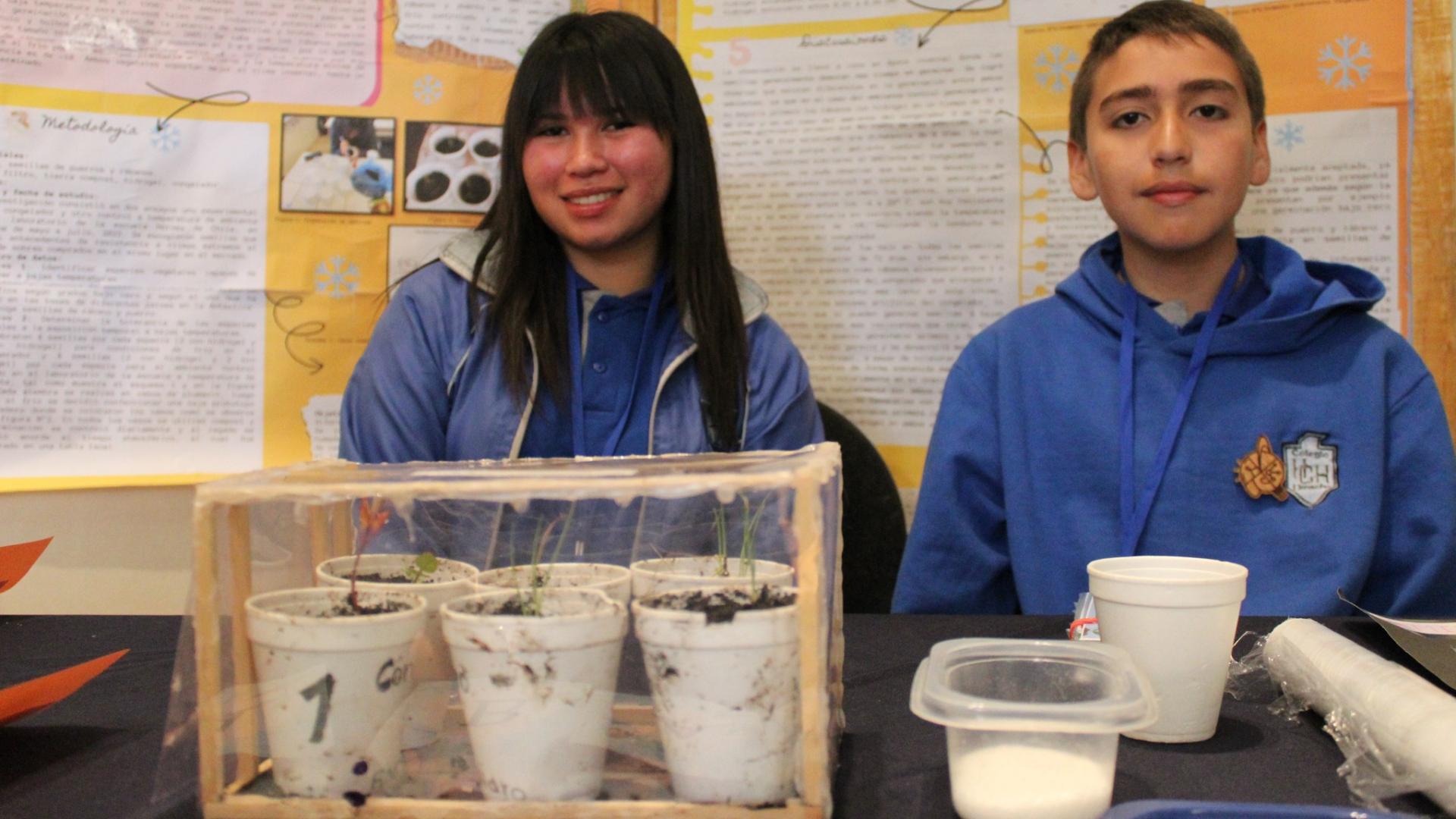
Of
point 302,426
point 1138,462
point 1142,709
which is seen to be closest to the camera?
point 1142,709

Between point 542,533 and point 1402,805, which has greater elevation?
point 542,533

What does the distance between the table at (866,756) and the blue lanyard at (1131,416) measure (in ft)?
1.37

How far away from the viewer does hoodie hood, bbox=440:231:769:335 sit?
1.42 m

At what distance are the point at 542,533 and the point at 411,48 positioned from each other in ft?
4.49

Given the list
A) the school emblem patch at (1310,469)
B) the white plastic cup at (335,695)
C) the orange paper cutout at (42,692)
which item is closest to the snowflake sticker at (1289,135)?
the school emblem patch at (1310,469)

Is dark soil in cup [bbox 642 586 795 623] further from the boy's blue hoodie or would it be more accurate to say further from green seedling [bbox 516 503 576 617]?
the boy's blue hoodie

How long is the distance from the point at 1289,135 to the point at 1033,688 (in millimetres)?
1333

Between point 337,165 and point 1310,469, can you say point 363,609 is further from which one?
point 337,165

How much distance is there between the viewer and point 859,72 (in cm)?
175

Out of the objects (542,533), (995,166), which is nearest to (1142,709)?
(542,533)

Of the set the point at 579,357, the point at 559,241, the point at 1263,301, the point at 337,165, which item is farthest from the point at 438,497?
the point at 337,165

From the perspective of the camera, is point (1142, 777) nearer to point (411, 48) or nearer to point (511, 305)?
point (511, 305)

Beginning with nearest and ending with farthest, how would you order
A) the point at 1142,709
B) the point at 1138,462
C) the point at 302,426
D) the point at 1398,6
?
the point at 1142,709 < the point at 1138,462 < the point at 1398,6 < the point at 302,426

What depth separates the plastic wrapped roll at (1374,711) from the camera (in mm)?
530
